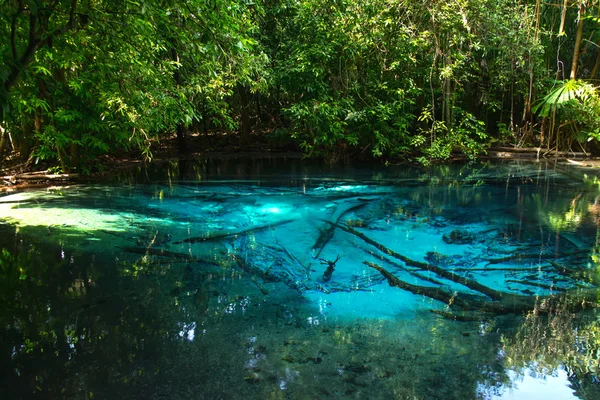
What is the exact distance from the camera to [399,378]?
7.98 ft

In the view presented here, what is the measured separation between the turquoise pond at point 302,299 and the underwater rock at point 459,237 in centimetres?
2

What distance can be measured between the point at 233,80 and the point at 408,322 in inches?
292

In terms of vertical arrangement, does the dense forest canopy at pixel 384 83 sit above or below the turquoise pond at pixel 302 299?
above

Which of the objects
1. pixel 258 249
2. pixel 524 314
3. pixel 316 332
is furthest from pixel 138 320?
pixel 524 314

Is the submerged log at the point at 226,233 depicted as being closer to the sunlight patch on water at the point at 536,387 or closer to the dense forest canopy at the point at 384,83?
the dense forest canopy at the point at 384,83

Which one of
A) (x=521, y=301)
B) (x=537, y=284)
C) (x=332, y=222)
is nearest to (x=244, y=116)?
(x=332, y=222)

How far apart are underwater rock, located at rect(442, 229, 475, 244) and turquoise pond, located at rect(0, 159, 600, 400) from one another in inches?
1.0

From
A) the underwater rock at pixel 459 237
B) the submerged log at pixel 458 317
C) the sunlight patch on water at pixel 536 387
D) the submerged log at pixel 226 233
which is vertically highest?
the submerged log at pixel 226 233

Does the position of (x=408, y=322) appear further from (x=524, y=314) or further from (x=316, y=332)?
(x=524, y=314)

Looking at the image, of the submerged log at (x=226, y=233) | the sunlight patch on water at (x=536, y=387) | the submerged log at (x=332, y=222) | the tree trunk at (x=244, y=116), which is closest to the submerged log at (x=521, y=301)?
the sunlight patch on water at (x=536, y=387)

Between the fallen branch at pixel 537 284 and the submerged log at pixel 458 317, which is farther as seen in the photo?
the fallen branch at pixel 537 284

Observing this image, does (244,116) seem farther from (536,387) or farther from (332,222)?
(536,387)

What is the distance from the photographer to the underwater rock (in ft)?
16.1

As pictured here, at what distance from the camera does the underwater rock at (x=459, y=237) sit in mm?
4918
